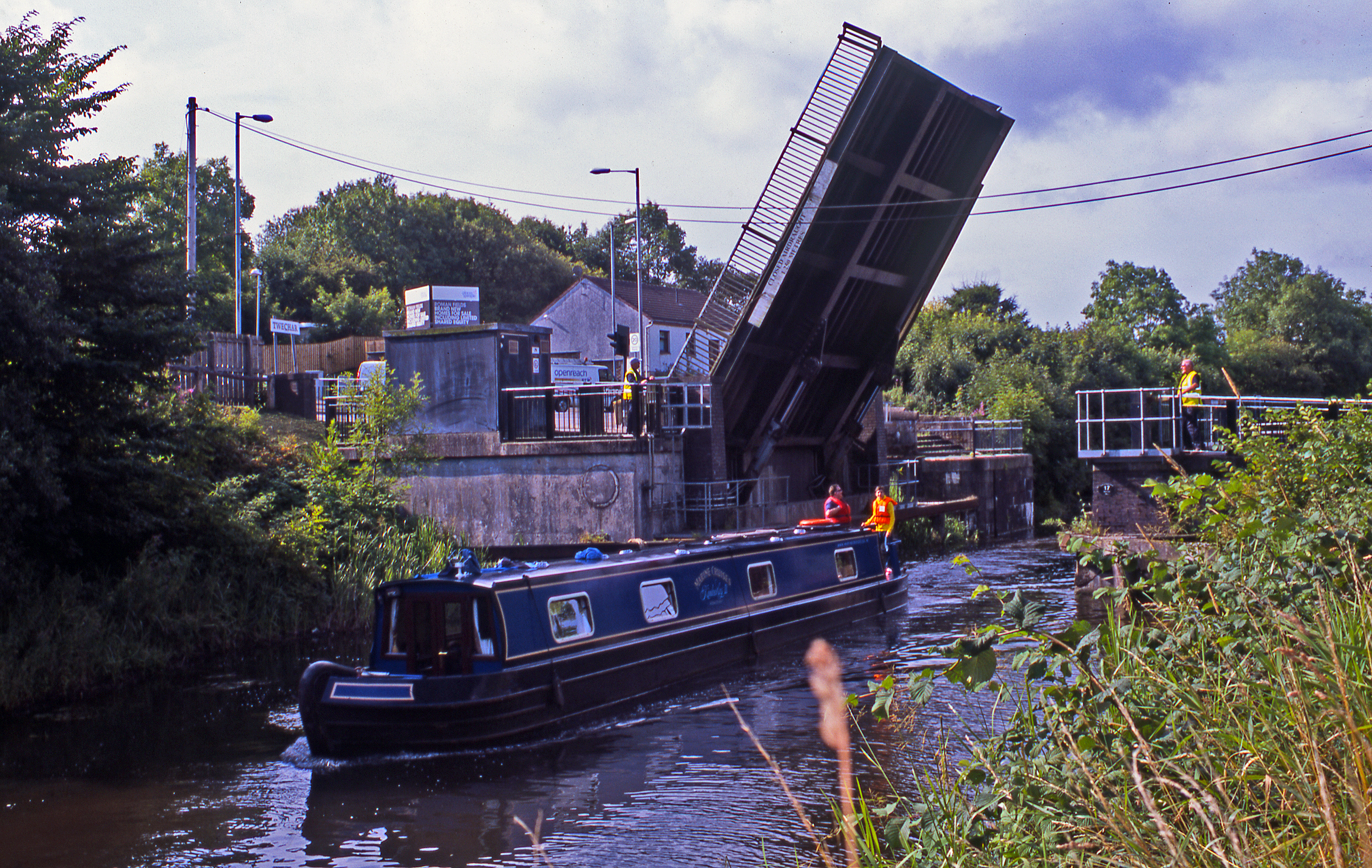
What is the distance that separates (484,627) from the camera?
930cm

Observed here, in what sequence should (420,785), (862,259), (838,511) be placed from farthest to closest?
1. (862,259)
2. (838,511)
3. (420,785)

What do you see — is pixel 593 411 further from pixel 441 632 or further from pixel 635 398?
pixel 441 632

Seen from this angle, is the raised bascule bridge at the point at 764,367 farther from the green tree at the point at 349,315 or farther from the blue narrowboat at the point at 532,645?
the green tree at the point at 349,315

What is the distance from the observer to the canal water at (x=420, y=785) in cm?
689

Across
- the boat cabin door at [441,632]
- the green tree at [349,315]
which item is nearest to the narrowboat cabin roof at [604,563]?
the boat cabin door at [441,632]

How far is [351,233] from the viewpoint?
50969 millimetres

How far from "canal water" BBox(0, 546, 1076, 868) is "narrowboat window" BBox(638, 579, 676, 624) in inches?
32.9

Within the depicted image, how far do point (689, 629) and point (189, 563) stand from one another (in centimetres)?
624

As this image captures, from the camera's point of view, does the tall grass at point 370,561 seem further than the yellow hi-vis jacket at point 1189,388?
Yes

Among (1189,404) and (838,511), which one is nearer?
(1189,404)

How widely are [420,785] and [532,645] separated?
5.33 ft

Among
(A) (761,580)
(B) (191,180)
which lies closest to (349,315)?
(B) (191,180)

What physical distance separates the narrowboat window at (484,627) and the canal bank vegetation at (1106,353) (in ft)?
65.5

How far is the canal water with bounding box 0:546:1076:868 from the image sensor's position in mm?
6887
